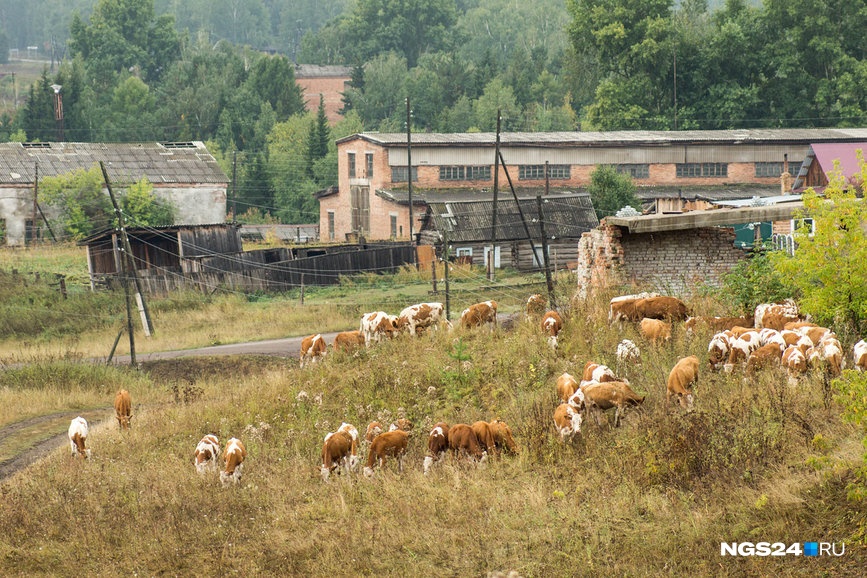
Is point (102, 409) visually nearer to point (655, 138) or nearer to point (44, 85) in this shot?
point (655, 138)

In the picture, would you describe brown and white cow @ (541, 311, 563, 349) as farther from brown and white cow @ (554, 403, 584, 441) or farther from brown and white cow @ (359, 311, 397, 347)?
brown and white cow @ (554, 403, 584, 441)

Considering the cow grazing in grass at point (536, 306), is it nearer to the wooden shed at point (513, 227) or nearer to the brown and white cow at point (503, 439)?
→ the brown and white cow at point (503, 439)

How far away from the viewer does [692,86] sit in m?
80.0

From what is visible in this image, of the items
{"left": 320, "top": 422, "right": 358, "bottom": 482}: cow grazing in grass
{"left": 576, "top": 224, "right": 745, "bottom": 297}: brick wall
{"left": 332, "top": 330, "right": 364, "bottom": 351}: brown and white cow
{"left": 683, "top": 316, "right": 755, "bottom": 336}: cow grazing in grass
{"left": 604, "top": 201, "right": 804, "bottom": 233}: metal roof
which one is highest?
{"left": 604, "top": 201, "right": 804, "bottom": 233}: metal roof

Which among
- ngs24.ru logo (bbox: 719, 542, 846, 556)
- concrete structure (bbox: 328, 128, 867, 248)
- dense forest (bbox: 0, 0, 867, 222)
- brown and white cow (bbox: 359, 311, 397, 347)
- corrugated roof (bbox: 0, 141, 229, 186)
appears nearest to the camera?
ngs24.ru logo (bbox: 719, 542, 846, 556)

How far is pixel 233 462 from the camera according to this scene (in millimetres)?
14789

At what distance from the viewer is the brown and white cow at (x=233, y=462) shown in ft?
47.6

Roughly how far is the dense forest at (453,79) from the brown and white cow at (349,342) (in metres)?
51.3

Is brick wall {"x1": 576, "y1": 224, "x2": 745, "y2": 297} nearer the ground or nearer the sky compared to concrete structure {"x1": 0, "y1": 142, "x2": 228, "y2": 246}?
nearer the ground

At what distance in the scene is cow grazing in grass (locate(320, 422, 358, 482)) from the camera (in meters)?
14.1

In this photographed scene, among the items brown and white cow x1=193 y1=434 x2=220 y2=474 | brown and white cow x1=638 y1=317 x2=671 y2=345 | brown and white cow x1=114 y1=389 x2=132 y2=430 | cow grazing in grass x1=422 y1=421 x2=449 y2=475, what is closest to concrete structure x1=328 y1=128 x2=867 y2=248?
brown and white cow x1=114 y1=389 x2=132 y2=430

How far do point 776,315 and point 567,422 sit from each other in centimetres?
488

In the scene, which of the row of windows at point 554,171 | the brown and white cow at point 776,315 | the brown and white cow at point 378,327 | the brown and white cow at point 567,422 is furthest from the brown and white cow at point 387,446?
the row of windows at point 554,171

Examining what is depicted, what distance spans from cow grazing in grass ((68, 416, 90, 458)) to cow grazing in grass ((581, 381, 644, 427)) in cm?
801
